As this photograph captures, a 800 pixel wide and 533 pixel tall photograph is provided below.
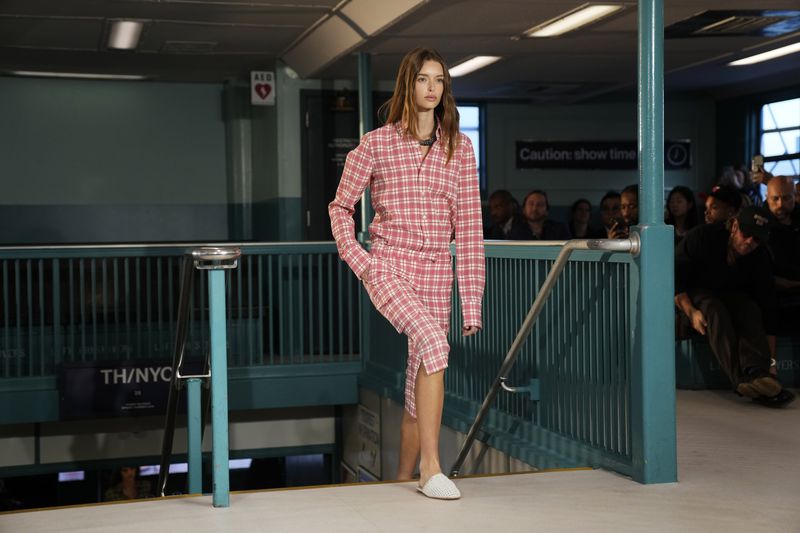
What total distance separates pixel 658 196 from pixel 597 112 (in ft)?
29.6

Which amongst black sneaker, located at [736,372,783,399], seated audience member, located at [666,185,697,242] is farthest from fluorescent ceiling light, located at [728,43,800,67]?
black sneaker, located at [736,372,783,399]

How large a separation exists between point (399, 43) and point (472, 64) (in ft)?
5.62

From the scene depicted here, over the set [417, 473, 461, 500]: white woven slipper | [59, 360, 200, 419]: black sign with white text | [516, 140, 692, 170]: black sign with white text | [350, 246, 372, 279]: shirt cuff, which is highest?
[516, 140, 692, 170]: black sign with white text

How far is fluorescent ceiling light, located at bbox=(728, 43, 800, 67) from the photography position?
9.38 m

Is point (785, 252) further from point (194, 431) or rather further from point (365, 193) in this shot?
point (194, 431)

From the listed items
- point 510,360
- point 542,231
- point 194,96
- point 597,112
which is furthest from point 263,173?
point 510,360

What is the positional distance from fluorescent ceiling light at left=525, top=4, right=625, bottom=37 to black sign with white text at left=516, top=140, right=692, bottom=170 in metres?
4.51

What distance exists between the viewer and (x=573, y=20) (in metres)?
7.88

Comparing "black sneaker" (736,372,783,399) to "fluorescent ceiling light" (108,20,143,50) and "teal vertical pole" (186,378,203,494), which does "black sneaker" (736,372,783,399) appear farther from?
"fluorescent ceiling light" (108,20,143,50)

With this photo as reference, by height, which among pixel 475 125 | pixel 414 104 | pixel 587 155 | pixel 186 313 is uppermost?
pixel 475 125

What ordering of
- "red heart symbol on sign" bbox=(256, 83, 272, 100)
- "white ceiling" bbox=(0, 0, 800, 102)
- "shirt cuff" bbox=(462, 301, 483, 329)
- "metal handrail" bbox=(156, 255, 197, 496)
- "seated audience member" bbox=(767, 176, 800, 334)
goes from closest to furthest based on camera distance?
"shirt cuff" bbox=(462, 301, 483, 329)
"metal handrail" bbox=(156, 255, 197, 496)
"seated audience member" bbox=(767, 176, 800, 334)
"white ceiling" bbox=(0, 0, 800, 102)
"red heart symbol on sign" bbox=(256, 83, 272, 100)

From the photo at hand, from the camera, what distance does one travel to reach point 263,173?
428 inches

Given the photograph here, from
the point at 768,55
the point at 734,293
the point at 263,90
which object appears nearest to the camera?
the point at 734,293

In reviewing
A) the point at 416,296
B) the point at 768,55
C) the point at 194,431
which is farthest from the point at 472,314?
the point at 768,55
